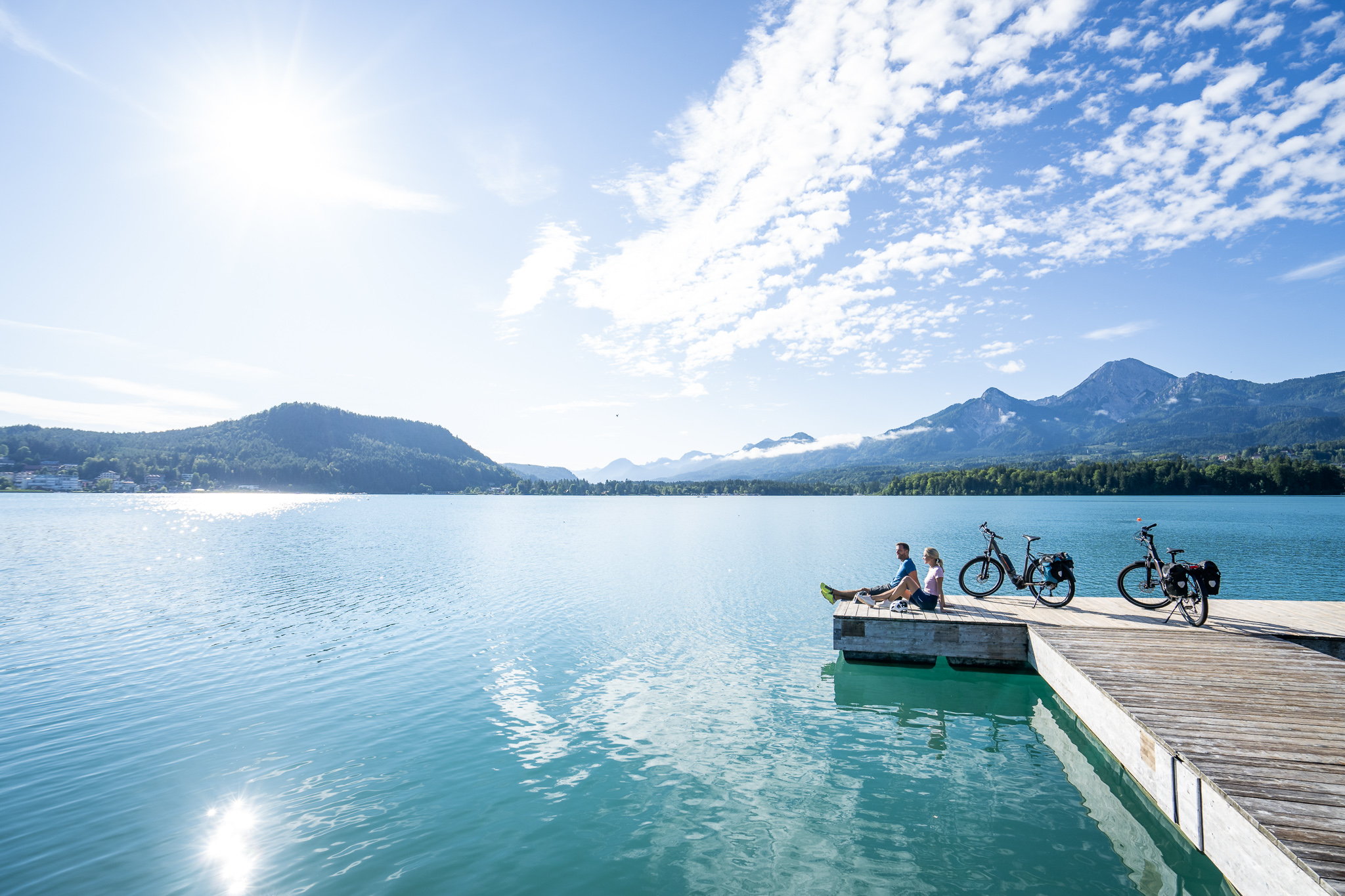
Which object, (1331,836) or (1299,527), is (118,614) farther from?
(1299,527)

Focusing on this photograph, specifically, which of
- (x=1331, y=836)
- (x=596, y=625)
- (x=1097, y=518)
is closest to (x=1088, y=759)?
(x=1331, y=836)

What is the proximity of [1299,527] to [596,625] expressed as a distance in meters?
73.5

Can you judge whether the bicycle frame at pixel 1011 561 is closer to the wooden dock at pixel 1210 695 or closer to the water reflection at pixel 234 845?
the wooden dock at pixel 1210 695

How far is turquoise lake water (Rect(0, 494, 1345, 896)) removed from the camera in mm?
7883

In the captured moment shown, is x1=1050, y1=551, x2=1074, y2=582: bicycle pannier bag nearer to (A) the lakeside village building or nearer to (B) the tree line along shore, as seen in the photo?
(B) the tree line along shore

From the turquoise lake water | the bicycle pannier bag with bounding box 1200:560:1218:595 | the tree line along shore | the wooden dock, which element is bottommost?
the turquoise lake water

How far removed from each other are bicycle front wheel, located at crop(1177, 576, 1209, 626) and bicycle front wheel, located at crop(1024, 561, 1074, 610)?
8.33 ft

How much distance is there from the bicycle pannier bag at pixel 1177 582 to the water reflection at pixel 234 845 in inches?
783

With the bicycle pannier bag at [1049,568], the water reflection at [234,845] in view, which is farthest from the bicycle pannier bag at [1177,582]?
the water reflection at [234,845]

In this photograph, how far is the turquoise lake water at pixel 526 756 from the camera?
7.88 metres

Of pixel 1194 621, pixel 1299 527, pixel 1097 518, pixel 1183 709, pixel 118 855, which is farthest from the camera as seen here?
pixel 1097 518

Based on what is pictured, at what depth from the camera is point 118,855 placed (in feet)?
27.0

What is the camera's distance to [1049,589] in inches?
701

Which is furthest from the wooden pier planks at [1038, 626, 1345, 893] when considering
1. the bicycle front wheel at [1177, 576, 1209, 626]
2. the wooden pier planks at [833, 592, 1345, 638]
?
the wooden pier planks at [833, 592, 1345, 638]
